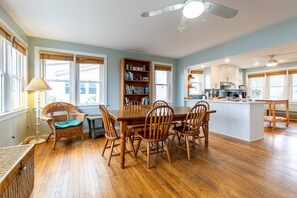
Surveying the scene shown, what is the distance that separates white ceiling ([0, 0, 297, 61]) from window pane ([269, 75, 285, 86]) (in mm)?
4715

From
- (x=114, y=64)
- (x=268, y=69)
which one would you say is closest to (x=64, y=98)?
(x=114, y=64)

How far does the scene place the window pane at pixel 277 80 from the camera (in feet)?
20.4

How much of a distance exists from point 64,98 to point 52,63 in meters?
0.91

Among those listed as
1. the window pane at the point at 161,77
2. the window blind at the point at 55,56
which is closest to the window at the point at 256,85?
the window pane at the point at 161,77

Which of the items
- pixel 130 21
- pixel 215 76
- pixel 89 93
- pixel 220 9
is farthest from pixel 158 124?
pixel 215 76

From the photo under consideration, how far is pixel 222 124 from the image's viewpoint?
12.6 feet

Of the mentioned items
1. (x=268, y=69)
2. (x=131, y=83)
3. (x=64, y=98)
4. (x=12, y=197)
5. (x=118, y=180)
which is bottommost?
(x=118, y=180)

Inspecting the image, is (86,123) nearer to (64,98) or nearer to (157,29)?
(64,98)

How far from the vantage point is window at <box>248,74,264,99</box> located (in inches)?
272

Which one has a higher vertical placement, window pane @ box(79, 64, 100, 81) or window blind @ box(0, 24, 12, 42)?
window blind @ box(0, 24, 12, 42)

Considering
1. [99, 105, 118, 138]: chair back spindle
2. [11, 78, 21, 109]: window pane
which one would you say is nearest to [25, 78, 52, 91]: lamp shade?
[11, 78, 21, 109]: window pane

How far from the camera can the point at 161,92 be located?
17.2 feet

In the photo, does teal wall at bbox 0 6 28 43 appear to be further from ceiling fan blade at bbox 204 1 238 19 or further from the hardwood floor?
ceiling fan blade at bbox 204 1 238 19

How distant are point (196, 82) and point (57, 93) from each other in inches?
183
